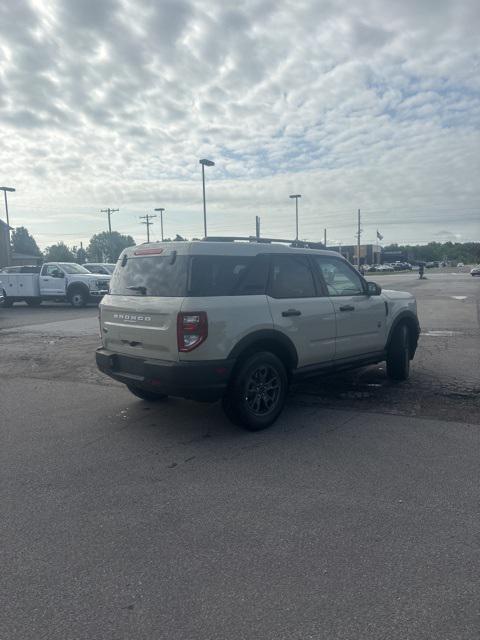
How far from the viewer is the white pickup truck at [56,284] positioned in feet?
71.1

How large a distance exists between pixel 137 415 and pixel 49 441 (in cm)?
111

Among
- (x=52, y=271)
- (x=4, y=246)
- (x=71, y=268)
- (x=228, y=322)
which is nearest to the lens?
(x=228, y=322)

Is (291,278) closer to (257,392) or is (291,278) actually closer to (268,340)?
(268,340)

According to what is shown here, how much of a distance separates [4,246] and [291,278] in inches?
2313

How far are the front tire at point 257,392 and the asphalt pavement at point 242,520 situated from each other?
0.54 ft

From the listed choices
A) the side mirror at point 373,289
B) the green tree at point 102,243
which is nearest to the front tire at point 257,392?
the side mirror at point 373,289

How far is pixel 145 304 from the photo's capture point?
17.4 feet

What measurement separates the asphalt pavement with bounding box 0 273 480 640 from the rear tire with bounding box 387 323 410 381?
28.2 inches

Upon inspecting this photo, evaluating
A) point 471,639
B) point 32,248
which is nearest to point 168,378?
point 471,639

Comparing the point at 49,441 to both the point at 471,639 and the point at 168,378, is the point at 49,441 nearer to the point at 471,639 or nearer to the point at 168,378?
the point at 168,378

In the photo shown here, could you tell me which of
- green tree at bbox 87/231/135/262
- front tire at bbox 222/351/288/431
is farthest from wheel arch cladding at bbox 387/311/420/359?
green tree at bbox 87/231/135/262

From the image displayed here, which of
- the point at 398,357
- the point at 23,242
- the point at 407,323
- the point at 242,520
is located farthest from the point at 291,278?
the point at 23,242

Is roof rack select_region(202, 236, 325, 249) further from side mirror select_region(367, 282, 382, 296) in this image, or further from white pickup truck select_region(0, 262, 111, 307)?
white pickup truck select_region(0, 262, 111, 307)

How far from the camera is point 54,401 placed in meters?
6.89
